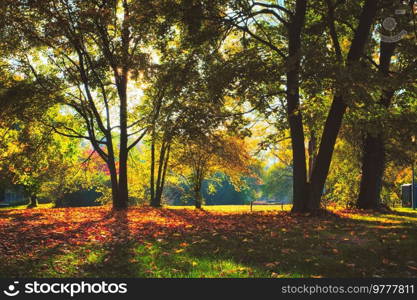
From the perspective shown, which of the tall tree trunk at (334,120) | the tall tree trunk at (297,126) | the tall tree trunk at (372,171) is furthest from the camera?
the tall tree trunk at (372,171)

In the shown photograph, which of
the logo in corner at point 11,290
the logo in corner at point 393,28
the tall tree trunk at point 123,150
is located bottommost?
the logo in corner at point 11,290

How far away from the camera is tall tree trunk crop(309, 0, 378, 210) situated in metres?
13.6

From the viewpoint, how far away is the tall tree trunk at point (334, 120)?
44.6 feet

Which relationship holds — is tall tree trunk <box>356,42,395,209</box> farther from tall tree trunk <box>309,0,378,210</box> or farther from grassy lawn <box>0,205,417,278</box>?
grassy lawn <box>0,205,417,278</box>

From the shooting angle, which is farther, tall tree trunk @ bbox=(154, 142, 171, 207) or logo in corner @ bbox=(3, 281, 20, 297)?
tall tree trunk @ bbox=(154, 142, 171, 207)

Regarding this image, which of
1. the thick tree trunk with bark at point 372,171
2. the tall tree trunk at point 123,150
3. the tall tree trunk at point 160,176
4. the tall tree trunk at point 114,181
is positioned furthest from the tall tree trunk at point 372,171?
the tall tree trunk at point 160,176

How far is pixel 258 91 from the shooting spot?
15.4 meters

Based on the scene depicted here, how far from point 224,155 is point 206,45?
42.7 feet

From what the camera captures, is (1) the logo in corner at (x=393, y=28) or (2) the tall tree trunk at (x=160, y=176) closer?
(1) the logo in corner at (x=393, y=28)

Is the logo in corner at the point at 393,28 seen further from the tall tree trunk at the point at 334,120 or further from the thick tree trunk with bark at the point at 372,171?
the thick tree trunk with bark at the point at 372,171

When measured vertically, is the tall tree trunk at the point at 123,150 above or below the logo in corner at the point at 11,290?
above

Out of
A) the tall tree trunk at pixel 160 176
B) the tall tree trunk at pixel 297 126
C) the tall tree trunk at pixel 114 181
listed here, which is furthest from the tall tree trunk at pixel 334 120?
the tall tree trunk at pixel 160 176

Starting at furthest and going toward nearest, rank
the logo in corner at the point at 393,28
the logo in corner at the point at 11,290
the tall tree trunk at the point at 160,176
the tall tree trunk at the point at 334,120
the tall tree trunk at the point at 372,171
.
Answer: the tall tree trunk at the point at 160,176 < the tall tree trunk at the point at 372,171 < the logo in corner at the point at 393,28 < the tall tree trunk at the point at 334,120 < the logo in corner at the point at 11,290

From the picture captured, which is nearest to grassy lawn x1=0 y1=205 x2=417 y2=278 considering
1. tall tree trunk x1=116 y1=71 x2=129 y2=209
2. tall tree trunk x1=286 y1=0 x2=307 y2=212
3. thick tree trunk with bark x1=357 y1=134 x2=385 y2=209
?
tall tree trunk x1=286 y1=0 x2=307 y2=212
